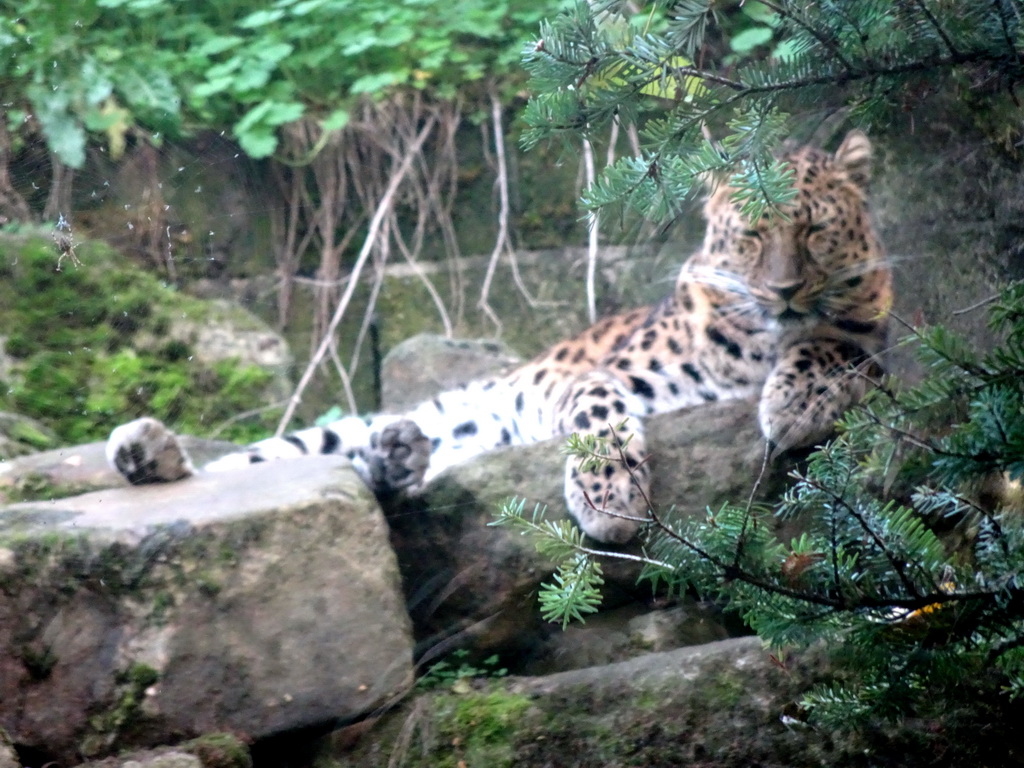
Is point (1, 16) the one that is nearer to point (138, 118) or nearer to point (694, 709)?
point (138, 118)

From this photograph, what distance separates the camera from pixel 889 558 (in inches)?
67.5

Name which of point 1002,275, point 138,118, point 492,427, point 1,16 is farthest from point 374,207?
point 1002,275

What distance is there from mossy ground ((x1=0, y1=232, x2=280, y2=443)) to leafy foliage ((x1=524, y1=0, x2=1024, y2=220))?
192 cm

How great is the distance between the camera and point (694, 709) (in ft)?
8.50

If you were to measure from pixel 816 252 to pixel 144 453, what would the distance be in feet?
7.32

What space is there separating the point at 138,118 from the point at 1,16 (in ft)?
2.78

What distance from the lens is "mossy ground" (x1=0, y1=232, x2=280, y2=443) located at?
3.65 metres

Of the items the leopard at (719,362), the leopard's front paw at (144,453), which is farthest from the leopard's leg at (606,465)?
the leopard's front paw at (144,453)

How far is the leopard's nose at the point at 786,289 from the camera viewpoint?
12.2 ft

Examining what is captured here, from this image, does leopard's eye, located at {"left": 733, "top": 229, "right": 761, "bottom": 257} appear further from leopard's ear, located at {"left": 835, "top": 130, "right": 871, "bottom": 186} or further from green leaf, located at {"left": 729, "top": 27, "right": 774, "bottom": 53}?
green leaf, located at {"left": 729, "top": 27, "right": 774, "bottom": 53}

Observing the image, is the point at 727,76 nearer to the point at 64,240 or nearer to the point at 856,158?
the point at 64,240

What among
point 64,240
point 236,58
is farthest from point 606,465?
point 236,58

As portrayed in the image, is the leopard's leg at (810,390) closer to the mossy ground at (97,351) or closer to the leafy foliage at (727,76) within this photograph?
the leafy foliage at (727,76)

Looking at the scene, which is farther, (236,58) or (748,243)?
(236,58)
